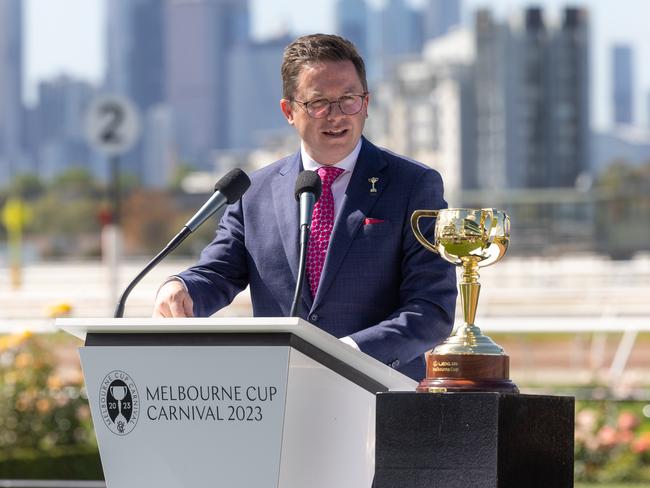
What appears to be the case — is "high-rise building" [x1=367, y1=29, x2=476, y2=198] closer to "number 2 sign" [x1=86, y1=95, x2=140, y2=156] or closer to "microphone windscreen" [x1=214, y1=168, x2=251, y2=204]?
"number 2 sign" [x1=86, y1=95, x2=140, y2=156]

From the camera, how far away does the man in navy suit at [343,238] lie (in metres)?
3.35

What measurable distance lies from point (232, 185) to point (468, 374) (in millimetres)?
783

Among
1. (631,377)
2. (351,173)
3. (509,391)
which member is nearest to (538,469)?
(509,391)

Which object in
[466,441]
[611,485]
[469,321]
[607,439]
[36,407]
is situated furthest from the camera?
[36,407]

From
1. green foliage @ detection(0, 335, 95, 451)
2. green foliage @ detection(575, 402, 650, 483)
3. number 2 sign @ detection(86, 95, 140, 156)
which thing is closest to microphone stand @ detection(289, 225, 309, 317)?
green foliage @ detection(575, 402, 650, 483)

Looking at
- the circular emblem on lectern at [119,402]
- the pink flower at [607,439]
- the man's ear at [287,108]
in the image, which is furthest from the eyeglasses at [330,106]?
the pink flower at [607,439]

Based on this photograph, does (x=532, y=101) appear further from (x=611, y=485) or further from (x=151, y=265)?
(x=151, y=265)

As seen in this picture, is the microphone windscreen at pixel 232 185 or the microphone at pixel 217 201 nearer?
the microphone at pixel 217 201

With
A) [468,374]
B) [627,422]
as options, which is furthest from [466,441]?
[627,422]

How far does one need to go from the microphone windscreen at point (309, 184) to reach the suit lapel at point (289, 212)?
0.53 ft

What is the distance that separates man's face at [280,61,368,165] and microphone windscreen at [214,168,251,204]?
0.22 metres

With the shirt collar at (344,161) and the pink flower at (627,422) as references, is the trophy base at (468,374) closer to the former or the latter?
the shirt collar at (344,161)

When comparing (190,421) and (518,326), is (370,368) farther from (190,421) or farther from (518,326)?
(518,326)

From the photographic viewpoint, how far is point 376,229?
344 centimetres
